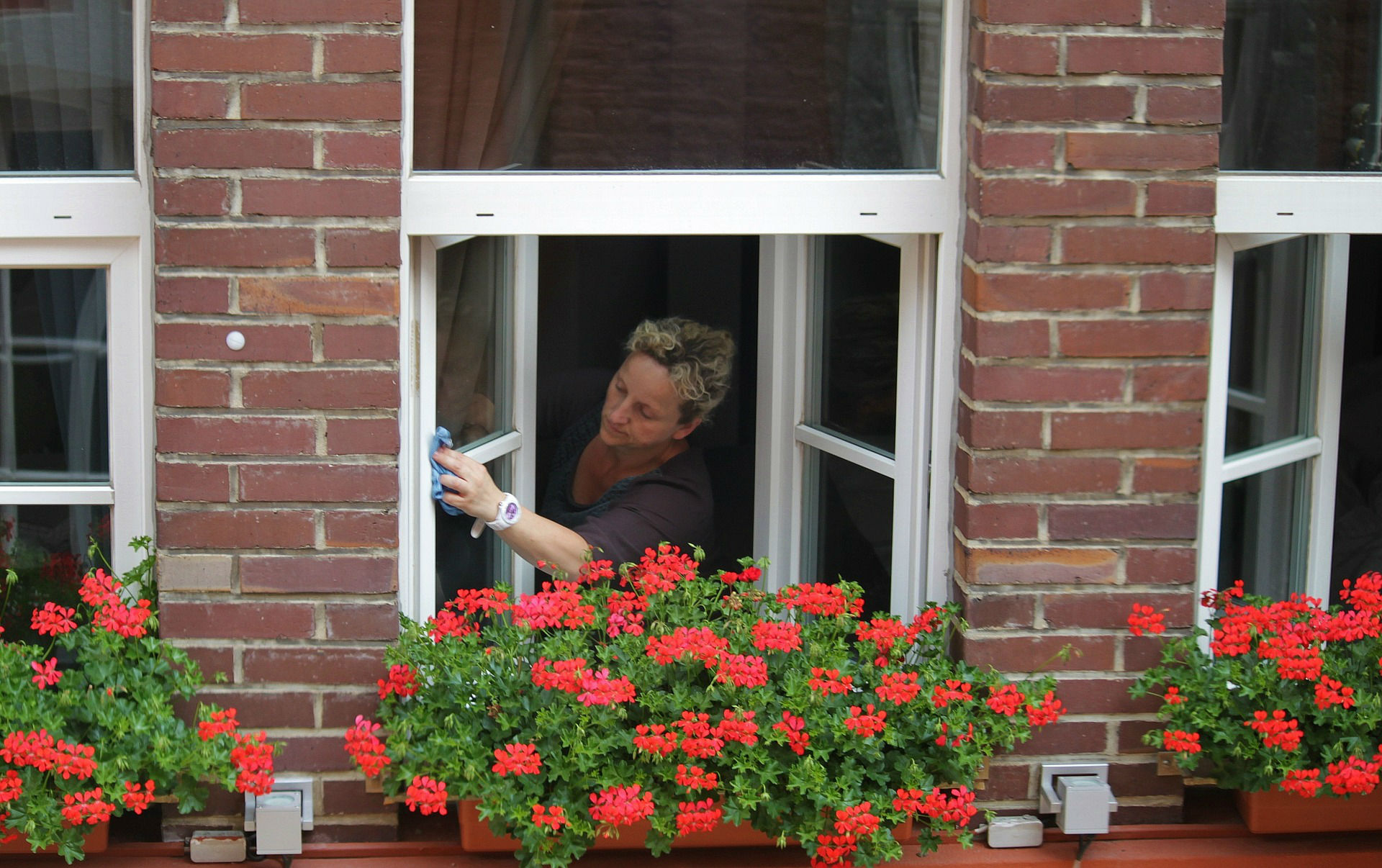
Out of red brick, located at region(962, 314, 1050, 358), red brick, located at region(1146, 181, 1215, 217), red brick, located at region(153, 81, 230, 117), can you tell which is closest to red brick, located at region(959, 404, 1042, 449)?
red brick, located at region(962, 314, 1050, 358)

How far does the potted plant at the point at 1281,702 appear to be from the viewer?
2494mm

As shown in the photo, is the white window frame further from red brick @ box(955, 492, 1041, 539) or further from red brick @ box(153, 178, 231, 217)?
red brick @ box(153, 178, 231, 217)

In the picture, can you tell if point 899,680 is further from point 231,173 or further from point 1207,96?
point 231,173

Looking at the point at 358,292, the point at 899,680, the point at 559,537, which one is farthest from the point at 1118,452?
the point at 358,292

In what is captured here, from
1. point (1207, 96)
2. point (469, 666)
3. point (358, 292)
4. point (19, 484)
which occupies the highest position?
point (1207, 96)

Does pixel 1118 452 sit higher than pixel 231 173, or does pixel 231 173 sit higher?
pixel 231 173

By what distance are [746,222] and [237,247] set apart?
87 centimetres

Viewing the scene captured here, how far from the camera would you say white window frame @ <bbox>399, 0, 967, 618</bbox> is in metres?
2.57

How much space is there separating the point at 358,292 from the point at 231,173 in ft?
0.93

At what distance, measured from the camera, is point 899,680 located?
249 cm

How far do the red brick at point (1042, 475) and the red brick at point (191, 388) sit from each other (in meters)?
1.31

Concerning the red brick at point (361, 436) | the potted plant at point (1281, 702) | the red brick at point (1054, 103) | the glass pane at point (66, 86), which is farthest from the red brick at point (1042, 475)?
the glass pane at point (66, 86)

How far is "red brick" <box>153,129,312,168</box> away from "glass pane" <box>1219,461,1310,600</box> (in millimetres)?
1890

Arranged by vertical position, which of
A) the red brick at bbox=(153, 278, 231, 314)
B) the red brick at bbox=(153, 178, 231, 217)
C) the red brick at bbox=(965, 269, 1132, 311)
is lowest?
the red brick at bbox=(153, 278, 231, 314)
